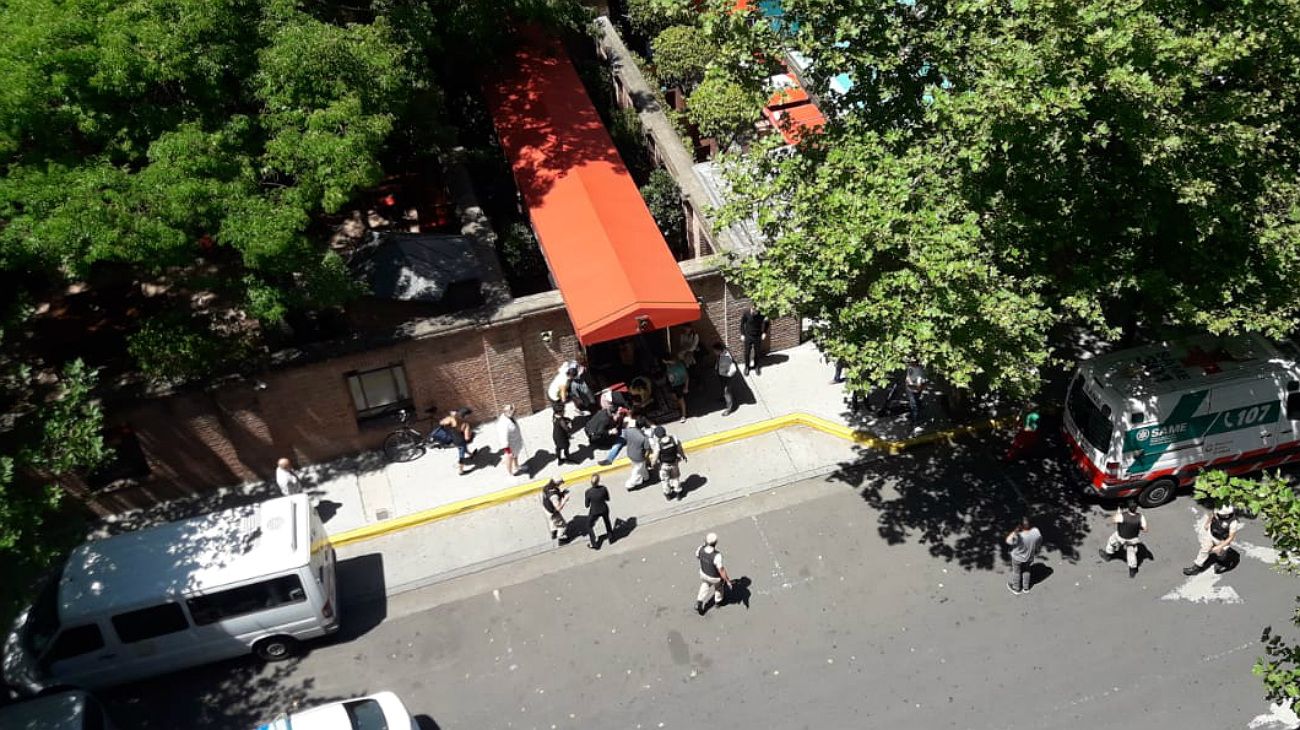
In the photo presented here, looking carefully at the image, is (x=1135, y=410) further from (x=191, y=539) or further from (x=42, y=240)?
(x=42, y=240)


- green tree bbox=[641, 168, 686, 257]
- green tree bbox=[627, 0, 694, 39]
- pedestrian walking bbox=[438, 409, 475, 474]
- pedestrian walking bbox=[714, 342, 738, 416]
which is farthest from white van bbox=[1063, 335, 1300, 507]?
green tree bbox=[627, 0, 694, 39]

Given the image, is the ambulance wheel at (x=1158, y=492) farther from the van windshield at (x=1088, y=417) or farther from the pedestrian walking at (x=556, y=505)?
the pedestrian walking at (x=556, y=505)

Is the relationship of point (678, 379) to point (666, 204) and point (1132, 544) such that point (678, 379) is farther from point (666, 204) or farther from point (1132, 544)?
point (1132, 544)

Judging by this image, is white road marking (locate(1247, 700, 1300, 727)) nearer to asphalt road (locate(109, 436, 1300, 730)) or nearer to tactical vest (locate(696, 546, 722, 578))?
asphalt road (locate(109, 436, 1300, 730))

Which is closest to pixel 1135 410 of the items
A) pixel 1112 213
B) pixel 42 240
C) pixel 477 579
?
pixel 1112 213

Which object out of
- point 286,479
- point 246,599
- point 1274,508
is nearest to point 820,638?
point 1274,508

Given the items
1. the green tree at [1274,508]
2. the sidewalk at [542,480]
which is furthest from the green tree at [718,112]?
the green tree at [1274,508]
